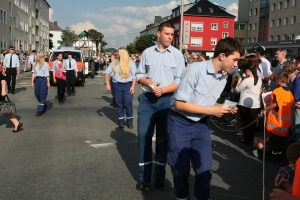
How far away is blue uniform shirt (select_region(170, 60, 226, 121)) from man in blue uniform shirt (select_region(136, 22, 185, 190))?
1243 mm

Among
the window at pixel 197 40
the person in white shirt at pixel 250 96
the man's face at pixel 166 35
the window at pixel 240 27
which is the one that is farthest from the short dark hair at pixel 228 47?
the window at pixel 240 27

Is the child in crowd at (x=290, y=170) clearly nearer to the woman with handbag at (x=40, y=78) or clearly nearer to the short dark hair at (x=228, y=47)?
the short dark hair at (x=228, y=47)

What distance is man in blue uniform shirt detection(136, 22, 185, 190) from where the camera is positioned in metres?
4.74

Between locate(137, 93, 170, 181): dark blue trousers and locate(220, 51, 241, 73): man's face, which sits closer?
locate(220, 51, 241, 73): man's face

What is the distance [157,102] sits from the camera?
186 inches

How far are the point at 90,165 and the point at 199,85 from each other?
302 centimetres

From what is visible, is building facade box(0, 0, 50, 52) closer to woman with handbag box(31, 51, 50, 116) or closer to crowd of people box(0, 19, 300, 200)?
woman with handbag box(31, 51, 50, 116)

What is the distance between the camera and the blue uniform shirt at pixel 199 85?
339cm

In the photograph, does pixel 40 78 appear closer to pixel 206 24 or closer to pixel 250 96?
pixel 250 96

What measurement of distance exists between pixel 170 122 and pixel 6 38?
5199 cm

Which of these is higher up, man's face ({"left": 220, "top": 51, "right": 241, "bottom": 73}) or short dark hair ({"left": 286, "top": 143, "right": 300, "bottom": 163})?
man's face ({"left": 220, "top": 51, "right": 241, "bottom": 73})

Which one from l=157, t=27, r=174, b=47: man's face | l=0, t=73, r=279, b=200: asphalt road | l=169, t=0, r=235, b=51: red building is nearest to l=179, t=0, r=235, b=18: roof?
l=169, t=0, r=235, b=51: red building

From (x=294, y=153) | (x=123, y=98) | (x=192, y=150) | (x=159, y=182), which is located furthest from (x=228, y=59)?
(x=123, y=98)

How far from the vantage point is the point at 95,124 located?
9.48 m
